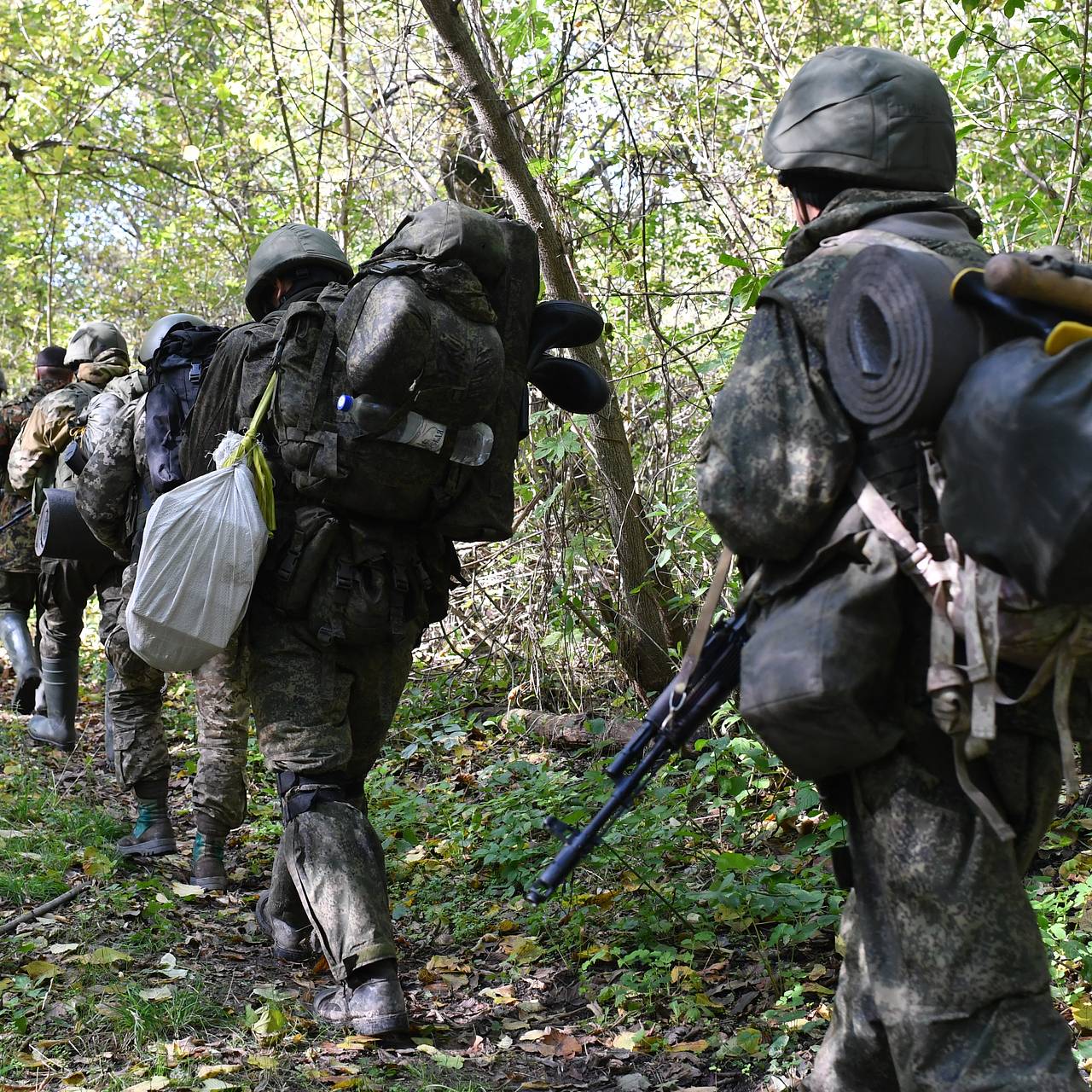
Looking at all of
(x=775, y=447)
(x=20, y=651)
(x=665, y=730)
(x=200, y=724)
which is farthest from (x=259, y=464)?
(x=20, y=651)

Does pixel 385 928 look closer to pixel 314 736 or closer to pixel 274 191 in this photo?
pixel 314 736

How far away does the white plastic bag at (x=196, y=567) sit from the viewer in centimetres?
382

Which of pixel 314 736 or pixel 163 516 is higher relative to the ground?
pixel 163 516

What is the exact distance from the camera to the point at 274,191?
9594mm

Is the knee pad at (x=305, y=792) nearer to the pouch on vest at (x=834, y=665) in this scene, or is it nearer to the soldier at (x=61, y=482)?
the pouch on vest at (x=834, y=665)

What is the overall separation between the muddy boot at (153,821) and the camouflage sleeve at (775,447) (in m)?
3.88

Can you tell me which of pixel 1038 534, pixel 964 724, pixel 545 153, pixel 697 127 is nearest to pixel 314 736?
pixel 964 724

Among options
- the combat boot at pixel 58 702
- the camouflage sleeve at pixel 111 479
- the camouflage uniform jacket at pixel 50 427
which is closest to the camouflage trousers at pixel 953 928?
the camouflage sleeve at pixel 111 479

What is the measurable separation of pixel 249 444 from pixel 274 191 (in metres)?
6.21

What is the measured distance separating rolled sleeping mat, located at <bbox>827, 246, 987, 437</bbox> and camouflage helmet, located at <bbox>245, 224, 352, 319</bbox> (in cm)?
267

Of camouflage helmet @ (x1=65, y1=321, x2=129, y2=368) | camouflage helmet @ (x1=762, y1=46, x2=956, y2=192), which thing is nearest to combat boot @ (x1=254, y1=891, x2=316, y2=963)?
camouflage helmet @ (x1=762, y1=46, x2=956, y2=192)

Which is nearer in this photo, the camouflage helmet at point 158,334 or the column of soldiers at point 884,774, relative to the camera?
the column of soldiers at point 884,774

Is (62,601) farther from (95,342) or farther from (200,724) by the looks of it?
(200,724)

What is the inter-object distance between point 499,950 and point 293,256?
8.86 feet
